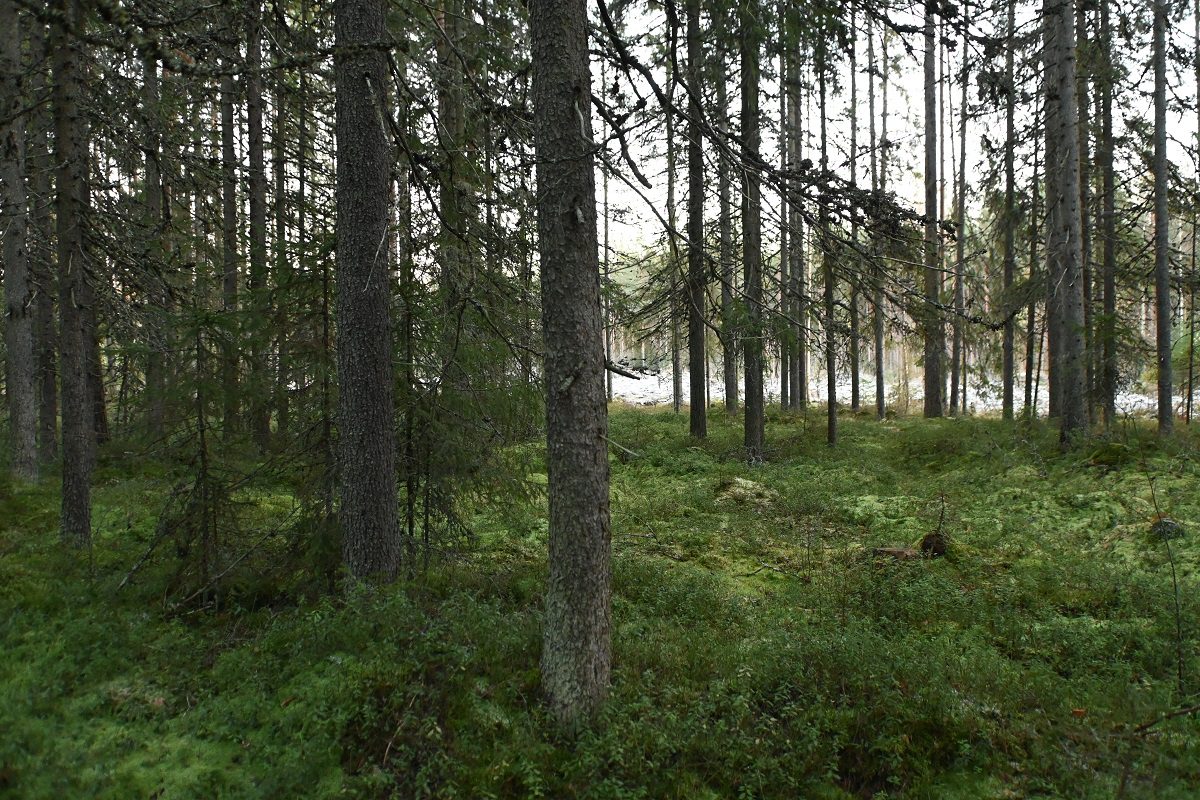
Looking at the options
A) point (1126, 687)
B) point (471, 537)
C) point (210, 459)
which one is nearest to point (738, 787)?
point (1126, 687)

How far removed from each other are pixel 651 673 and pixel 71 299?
7.45 m

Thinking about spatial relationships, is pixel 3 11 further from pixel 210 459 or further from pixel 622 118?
pixel 622 118

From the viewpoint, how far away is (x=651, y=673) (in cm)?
463

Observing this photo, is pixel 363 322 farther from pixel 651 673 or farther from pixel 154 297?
pixel 154 297

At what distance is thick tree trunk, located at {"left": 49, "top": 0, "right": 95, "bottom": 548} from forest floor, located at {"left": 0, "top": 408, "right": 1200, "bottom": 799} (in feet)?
2.02

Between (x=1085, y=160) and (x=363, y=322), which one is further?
(x=1085, y=160)

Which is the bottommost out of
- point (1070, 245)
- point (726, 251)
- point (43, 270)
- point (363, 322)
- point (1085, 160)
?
point (363, 322)

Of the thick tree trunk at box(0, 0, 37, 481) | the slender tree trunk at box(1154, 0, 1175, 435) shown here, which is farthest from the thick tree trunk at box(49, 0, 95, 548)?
the slender tree trunk at box(1154, 0, 1175, 435)

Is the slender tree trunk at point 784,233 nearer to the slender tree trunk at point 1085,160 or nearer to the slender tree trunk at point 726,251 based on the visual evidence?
the slender tree trunk at point 726,251

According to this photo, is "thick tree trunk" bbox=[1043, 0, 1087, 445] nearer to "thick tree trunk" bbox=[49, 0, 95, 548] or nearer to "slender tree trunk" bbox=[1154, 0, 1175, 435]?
"slender tree trunk" bbox=[1154, 0, 1175, 435]

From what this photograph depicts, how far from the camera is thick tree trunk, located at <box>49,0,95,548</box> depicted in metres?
6.93

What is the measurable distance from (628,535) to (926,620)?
3.96 metres

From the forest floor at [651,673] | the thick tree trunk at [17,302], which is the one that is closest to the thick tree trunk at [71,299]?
the forest floor at [651,673]

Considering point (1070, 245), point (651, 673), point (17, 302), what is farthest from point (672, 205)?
point (1070, 245)
